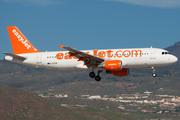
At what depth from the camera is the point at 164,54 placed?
6141 cm

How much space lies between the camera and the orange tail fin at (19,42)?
7069cm

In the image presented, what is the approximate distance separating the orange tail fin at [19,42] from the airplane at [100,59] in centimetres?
90

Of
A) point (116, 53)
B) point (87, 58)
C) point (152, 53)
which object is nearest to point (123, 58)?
point (116, 53)

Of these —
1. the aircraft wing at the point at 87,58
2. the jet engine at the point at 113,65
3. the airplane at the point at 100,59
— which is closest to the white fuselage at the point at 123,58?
the airplane at the point at 100,59

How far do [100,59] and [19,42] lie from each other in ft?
68.4

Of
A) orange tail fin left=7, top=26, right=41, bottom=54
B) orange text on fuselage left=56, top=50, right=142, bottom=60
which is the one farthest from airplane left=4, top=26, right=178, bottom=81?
orange tail fin left=7, top=26, right=41, bottom=54

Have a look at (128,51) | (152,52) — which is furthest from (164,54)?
(128,51)

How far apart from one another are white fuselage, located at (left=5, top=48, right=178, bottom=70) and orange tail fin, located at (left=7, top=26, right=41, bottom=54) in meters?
4.01

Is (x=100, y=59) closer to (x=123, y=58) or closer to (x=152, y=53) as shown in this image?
(x=123, y=58)

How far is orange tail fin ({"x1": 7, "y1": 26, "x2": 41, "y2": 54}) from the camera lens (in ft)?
232

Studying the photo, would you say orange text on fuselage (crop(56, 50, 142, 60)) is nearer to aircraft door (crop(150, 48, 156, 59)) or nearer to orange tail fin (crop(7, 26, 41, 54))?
aircraft door (crop(150, 48, 156, 59))

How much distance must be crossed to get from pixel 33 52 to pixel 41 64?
173 inches

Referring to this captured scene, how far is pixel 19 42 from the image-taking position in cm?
7150

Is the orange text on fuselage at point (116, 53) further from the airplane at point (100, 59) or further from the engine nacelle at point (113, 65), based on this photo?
the engine nacelle at point (113, 65)
